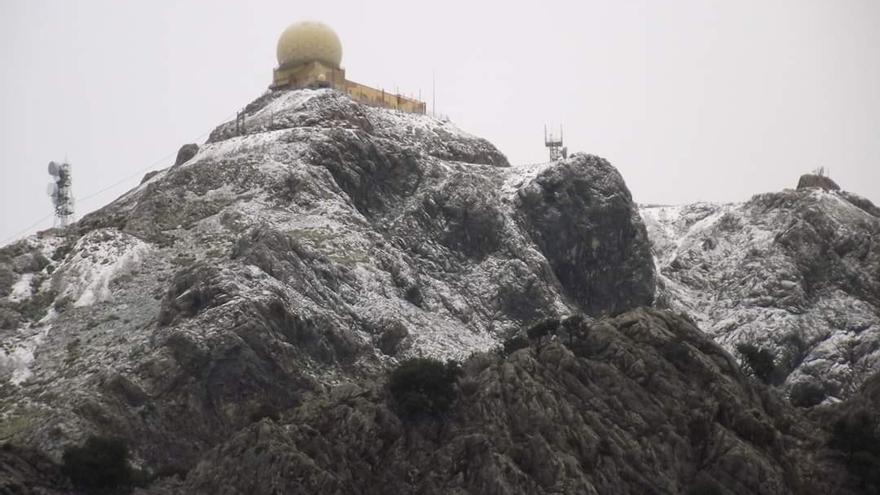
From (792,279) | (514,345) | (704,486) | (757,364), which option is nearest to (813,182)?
(792,279)

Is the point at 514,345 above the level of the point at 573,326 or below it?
below

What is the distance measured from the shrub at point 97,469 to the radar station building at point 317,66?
79.0m

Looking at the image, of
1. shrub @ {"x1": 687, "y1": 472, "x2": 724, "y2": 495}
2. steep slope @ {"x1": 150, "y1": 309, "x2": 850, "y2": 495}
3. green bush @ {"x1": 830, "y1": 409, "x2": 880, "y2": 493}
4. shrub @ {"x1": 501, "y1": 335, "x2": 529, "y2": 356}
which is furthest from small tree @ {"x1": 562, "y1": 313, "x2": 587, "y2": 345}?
green bush @ {"x1": 830, "y1": 409, "x2": 880, "y2": 493}

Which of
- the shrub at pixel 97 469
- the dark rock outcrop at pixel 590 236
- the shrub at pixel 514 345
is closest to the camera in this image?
the shrub at pixel 97 469

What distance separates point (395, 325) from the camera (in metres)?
144

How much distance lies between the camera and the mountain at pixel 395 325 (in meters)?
115

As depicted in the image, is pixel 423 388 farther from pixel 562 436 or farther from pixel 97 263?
pixel 97 263

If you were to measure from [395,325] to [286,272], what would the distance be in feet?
31.7

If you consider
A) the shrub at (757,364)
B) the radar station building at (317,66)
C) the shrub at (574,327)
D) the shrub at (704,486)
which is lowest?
the shrub at (704,486)

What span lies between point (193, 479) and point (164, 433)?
16.4 m

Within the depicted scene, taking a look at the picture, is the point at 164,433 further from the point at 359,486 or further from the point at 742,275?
the point at 742,275

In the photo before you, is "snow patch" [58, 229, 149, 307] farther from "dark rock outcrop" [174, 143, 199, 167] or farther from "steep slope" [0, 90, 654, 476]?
"dark rock outcrop" [174, 143, 199, 167]

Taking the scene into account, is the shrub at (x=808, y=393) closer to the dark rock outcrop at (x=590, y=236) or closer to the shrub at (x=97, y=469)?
the dark rock outcrop at (x=590, y=236)

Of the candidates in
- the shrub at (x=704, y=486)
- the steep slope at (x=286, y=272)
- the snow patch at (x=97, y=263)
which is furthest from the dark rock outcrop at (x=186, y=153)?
the shrub at (x=704, y=486)
